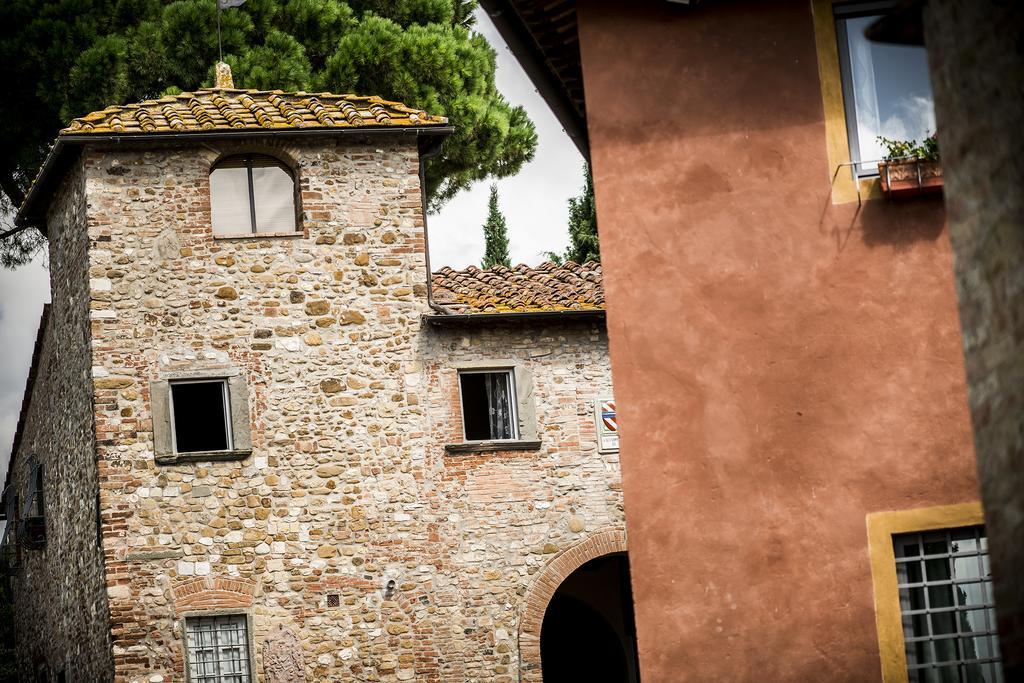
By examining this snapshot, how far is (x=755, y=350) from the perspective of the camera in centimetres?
808

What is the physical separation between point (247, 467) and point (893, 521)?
9348 mm

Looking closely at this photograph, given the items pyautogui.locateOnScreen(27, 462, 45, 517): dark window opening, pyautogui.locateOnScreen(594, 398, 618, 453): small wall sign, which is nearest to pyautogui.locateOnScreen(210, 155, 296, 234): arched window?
pyautogui.locateOnScreen(594, 398, 618, 453): small wall sign

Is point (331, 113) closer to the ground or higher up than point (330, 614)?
higher up

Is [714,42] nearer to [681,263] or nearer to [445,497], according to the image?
[681,263]

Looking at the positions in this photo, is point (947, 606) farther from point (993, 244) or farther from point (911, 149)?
point (993, 244)

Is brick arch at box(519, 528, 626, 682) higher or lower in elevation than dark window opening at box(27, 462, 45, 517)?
lower

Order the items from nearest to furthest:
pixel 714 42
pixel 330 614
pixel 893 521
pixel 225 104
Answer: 1. pixel 893 521
2. pixel 714 42
3. pixel 330 614
4. pixel 225 104

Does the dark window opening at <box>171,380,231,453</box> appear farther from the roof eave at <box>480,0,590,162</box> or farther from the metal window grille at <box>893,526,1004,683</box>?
the metal window grille at <box>893,526,1004,683</box>

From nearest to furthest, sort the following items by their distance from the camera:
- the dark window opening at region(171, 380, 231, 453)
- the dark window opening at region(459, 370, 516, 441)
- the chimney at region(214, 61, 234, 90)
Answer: the dark window opening at region(171, 380, 231, 453), the dark window opening at region(459, 370, 516, 441), the chimney at region(214, 61, 234, 90)

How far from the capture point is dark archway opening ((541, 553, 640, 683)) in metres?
20.1

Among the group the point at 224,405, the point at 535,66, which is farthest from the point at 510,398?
the point at 535,66

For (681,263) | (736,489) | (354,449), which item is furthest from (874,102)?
(354,449)

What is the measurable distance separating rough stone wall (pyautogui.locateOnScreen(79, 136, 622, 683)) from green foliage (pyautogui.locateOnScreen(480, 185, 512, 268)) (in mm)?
13614

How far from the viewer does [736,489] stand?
7.98 m
